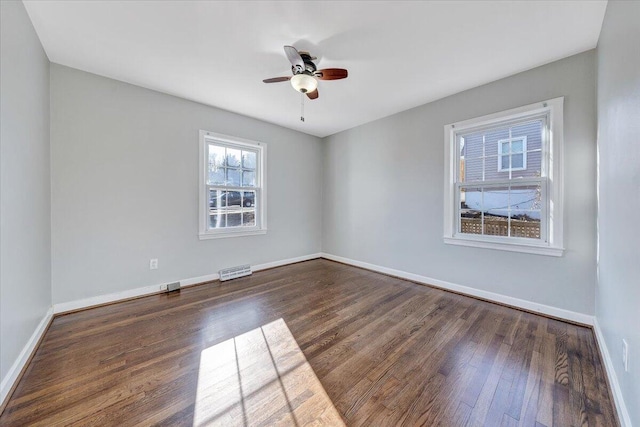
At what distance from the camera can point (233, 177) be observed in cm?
387

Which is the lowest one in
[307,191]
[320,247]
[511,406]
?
[511,406]

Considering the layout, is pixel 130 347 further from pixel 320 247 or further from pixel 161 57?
pixel 320 247

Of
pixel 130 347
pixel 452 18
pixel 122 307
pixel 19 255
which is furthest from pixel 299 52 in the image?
pixel 122 307

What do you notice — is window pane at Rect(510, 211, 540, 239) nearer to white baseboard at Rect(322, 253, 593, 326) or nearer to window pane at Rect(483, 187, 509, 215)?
window pane at Rect(483, 187, 509, 215)

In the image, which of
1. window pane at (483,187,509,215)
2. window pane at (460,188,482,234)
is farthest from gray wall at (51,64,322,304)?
window pane at (483,187,509,215)

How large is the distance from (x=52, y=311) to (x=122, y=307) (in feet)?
1.89

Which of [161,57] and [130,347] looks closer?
[130,347]

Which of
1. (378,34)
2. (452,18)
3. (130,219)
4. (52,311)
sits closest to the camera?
(452,18)

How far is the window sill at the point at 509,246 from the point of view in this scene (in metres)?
2.42

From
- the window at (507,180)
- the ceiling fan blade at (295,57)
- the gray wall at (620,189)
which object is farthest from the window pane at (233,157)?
the gray wall at (620,189)

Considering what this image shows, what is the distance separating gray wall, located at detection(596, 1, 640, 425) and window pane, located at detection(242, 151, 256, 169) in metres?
4.02

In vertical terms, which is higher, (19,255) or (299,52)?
(299,52)

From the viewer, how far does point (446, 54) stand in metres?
2.32

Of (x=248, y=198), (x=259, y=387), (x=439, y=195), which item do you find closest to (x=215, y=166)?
(x=248, y=198)
